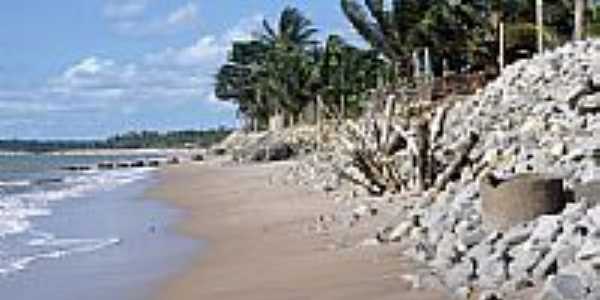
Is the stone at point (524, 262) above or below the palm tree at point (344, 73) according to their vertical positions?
below

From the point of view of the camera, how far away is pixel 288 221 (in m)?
23.5

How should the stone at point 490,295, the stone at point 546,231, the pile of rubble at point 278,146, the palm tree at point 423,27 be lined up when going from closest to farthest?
1. the stone at point 490,295
2. the stone at point 546,231
3. the palm tree at point 423,27
4. the pile of rubble at point 278,146

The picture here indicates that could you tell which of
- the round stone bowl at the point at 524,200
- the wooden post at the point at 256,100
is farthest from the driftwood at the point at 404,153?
the wooden post at the point at 256,100

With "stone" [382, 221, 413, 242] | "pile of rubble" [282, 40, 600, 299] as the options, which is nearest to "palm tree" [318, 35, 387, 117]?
"pile of rubble" [282, 40, 600, 299]

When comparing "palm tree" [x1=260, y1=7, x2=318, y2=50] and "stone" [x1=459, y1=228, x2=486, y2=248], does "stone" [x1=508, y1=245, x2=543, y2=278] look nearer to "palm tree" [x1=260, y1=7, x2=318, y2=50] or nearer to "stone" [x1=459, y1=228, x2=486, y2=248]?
"stone" [x1=459, y1=228, x2=486, y2=248]

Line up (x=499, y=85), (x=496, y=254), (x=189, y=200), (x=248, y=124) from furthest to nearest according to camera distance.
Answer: (x=248, y=124) → (x=189, y=200) → (x=499, y=85) → (x=496, y=254)

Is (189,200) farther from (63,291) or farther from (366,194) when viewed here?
(63,291)

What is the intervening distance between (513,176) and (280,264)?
137 inches

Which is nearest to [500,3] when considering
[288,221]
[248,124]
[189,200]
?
[189,200]

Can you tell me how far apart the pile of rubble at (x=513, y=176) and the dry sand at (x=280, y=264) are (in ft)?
1.96

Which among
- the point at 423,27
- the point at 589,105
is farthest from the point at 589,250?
the point at 423,27

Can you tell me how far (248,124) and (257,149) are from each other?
42653 millimetres

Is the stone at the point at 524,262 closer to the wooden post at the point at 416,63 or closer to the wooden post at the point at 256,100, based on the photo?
the wooden post at the point at 416,63

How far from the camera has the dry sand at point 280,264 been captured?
12984mm
